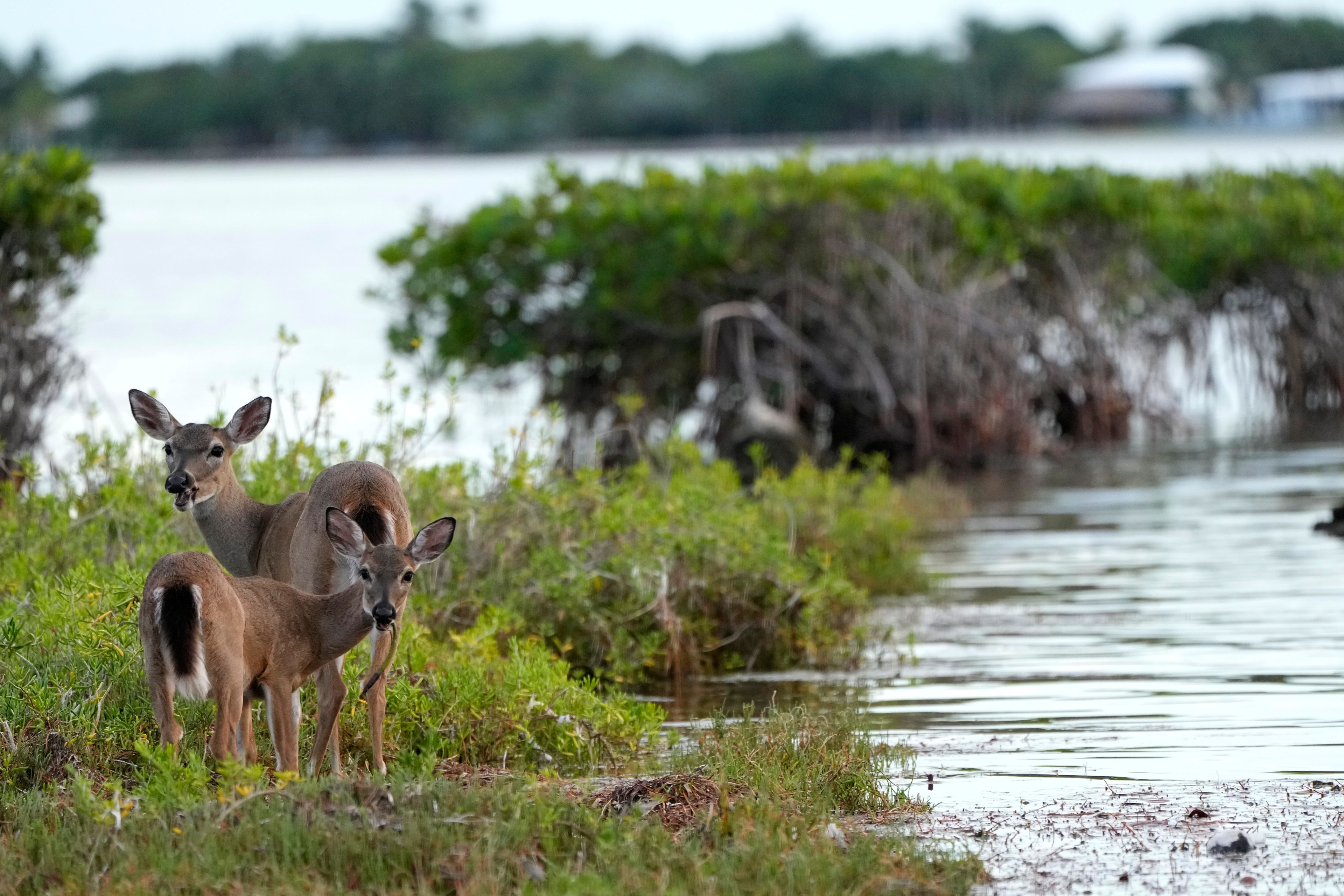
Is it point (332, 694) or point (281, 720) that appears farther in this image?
point (332, 694)

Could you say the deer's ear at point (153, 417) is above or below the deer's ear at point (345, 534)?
above

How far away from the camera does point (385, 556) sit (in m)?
6.70

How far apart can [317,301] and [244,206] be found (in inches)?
2342

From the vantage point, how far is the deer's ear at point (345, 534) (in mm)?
6758

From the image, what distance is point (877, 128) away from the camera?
86500 mm

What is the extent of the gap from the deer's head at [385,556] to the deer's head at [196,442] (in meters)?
0.84

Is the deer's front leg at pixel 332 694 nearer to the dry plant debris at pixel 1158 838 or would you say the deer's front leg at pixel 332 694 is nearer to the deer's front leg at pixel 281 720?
the deer's front leg at pixel 281 720

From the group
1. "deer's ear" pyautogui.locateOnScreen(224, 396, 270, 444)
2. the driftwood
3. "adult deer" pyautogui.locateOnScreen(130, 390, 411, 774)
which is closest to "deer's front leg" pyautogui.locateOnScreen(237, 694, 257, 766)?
"adult deer" pyautogui.locateOnScreen(130, 390, 411, 774)

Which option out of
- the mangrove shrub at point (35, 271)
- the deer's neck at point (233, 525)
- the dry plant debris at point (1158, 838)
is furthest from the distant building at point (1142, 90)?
the deer's neck at point (233, 525)

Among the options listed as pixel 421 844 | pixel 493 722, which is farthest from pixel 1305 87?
pixel 421 844

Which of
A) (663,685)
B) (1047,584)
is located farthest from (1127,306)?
(663,685)

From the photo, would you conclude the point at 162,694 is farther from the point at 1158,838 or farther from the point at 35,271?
the point at 35,271

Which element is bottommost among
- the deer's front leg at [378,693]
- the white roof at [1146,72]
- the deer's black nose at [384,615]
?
the deer's front leg at [378,693]

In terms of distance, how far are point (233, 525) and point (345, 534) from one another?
116cm
